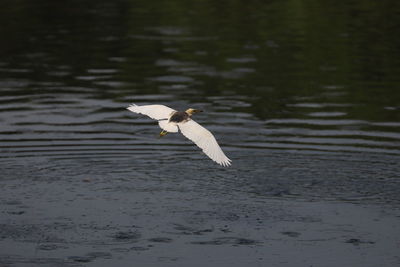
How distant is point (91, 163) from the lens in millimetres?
14883

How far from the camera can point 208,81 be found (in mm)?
20984

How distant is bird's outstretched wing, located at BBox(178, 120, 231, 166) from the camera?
11.3 m

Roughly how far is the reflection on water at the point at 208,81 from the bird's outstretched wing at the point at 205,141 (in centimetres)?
246

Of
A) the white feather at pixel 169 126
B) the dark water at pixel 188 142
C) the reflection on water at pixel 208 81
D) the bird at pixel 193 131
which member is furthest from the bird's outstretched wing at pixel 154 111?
the reflection on water at pixel 208 81

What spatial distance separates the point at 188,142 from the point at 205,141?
4.73 m

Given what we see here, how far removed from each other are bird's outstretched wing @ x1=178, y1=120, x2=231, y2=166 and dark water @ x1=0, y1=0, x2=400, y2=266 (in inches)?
41.4

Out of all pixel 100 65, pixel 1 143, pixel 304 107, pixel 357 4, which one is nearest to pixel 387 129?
pixel 304 107

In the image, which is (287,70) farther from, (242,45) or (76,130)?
(76,130)

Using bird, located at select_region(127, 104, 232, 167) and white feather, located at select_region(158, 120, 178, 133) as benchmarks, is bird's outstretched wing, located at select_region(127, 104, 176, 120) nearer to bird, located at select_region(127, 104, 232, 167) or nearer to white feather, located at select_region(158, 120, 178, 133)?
bird, located at select_region(127, 104, 232, 167)

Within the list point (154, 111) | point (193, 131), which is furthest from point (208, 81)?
point (193, 131)

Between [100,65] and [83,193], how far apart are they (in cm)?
990

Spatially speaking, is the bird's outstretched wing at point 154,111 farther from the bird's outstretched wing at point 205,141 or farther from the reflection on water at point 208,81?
the reflection on water at point 208,81

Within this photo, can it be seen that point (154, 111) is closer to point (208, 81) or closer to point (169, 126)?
point (169, 126)

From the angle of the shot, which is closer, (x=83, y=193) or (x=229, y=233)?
(x=229, y=233)
